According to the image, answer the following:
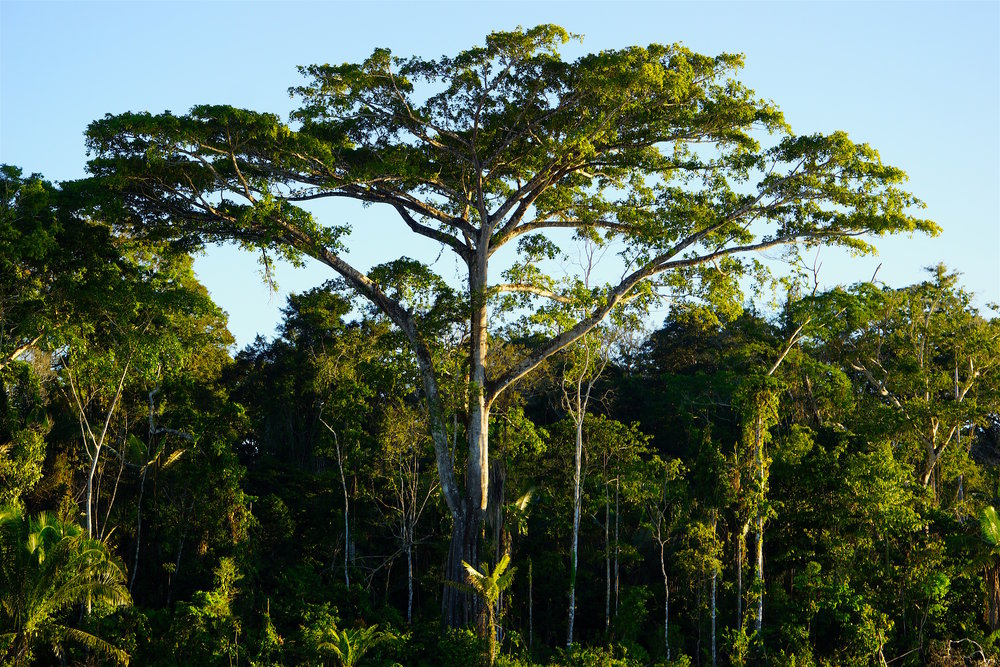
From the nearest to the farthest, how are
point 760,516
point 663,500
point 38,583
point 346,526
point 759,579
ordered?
point 38,583
point 759,579
point 760,516
point 663,500
point 346,526

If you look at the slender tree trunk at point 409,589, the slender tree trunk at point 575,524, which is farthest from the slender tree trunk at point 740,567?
the slender tree trunk at point 409,589

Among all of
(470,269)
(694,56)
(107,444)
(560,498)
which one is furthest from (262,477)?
(694,56)

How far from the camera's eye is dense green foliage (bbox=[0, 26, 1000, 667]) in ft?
50.6

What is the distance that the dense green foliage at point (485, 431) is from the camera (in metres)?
15.4

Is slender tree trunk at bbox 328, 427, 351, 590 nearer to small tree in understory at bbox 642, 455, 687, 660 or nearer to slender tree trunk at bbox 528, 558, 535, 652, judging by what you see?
slender tree trunk at bbox 528, 558, 535, 652

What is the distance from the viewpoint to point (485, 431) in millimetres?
16750

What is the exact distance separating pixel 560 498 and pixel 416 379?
15.8 ft

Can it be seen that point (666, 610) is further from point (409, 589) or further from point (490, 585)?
point (409, 589)

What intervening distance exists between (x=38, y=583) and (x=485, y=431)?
6803 mm

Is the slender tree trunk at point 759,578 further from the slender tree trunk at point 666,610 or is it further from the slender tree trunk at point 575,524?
the slender tree trunk at point 575,524

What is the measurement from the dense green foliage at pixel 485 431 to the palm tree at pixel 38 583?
0.16 feet

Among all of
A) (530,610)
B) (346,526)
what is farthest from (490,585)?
(346,526)

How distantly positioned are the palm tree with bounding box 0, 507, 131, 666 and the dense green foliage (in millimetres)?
48

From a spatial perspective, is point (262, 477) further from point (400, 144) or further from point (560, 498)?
point (400, 144)
